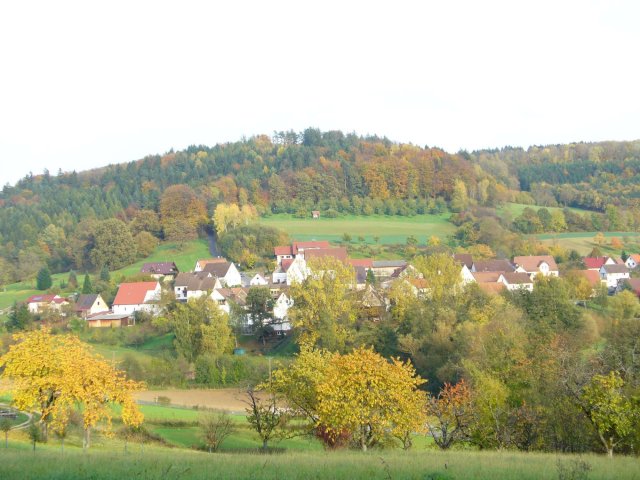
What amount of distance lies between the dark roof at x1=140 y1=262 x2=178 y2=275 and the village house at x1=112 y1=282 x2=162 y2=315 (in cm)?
1269

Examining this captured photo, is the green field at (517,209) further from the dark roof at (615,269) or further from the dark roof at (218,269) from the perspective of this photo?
the dark roof at (218,269)

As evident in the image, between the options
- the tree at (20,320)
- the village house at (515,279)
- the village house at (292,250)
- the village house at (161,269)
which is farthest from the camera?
the village house at (292,250)

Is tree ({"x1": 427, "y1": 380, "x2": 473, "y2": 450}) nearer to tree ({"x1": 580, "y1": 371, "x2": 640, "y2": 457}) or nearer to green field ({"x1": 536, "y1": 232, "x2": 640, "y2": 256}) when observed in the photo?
tree ({"x1": 580, "y1": 371, "x2": 640, "y2": 457})

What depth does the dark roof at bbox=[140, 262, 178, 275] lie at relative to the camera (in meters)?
74.9

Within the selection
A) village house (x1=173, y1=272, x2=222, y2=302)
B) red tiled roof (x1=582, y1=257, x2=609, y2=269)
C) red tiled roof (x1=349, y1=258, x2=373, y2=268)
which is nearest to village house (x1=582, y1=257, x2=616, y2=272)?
red tiled roof (x1=582, y1=257, x2=609, y2=269)

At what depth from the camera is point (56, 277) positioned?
77.2 m

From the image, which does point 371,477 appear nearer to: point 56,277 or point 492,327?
point 492,327

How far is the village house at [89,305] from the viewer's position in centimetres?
5847

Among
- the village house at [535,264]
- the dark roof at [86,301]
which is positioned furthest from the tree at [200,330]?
the village house at [535,264]

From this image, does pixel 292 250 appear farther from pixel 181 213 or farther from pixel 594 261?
pixel 594 261

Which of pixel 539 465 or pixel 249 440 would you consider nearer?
pixel 539 465

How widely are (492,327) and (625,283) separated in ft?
95.7

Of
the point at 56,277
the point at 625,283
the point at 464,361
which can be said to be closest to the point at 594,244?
the point at 625,283

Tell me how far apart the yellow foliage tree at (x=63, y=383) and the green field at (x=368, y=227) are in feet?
200
